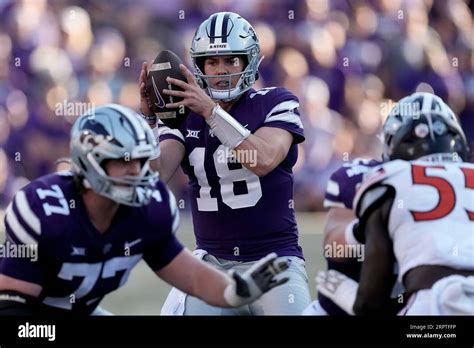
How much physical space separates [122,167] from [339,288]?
86 cm

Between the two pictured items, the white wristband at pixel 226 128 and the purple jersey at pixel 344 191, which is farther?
the white wristband at pixel 226 128

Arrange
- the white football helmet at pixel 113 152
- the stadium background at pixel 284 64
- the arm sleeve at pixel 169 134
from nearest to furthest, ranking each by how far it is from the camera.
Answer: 1. the white football helmet at pixel 113 152
2. the arm sleeve at pixel 169 134
3. the stadium background at pixel 284 64

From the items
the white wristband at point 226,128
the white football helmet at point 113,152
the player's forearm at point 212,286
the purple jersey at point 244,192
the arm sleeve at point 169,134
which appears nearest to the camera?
the white football helmet at point 113,152

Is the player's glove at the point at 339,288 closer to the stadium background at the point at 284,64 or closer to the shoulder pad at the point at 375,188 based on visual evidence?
the shoulder pad at the point at 375,188

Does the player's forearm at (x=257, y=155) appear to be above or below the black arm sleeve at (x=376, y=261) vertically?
above

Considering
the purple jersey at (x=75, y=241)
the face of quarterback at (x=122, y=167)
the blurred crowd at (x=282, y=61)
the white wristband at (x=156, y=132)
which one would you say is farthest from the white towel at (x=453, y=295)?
the blurred crowd at (x=282, y=61)

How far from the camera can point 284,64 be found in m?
7.36

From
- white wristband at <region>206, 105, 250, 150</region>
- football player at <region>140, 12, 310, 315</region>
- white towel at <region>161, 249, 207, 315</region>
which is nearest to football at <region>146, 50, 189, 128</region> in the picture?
football player at <region>140, 12, 310, 315</region>

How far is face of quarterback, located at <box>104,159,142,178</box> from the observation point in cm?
383

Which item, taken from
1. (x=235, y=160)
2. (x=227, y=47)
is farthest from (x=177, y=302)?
(x=227, y=47)

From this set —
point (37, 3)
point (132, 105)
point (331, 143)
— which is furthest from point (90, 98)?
point (331, 143)

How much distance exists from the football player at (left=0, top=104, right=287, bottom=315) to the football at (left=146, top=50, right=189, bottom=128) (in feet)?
2.54

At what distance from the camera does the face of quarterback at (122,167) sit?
383cm

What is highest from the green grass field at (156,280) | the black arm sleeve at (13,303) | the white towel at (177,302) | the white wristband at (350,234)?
the white wristband at (350,234)
